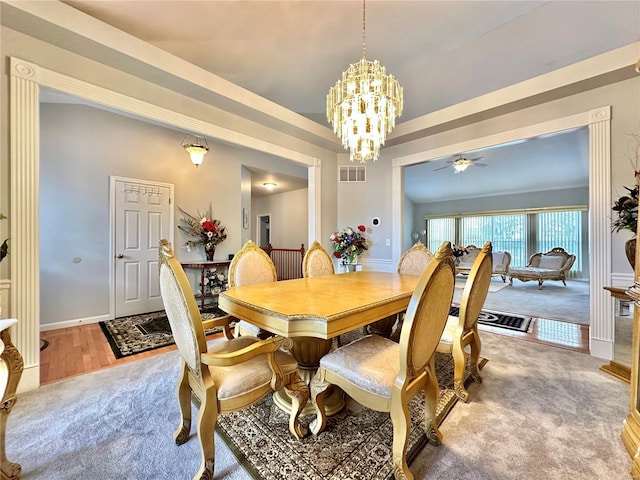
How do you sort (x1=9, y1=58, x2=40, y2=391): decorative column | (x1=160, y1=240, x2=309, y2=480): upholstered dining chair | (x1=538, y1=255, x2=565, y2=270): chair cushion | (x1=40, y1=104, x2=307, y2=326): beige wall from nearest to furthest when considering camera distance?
(x1=160, y1=240, x2=309, y2=480): upholstered dining chair, (x1=9, y1=58, x2=40, y2=391): decorative column, (x1=40, y1=104, x2=307, y2=326): beige wall, (x1=538, y1=255, x2=565, y2=270): chair cushion

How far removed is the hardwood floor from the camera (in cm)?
233

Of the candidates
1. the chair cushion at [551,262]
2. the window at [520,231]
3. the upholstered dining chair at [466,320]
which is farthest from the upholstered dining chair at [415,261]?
the window at [520,231]

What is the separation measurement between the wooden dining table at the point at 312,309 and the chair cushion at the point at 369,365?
0.16 meters

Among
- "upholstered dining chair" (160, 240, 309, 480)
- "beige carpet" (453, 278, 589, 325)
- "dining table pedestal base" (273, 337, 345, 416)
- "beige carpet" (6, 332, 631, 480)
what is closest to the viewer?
"upholstered dining chair" (160, 240, 309, 480)

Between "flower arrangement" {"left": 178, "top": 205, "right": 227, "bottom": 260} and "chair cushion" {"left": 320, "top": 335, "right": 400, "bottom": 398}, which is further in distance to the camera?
"flower arrangement" {"left": 178, "top": 205, "right": 227, "bottom": 260}

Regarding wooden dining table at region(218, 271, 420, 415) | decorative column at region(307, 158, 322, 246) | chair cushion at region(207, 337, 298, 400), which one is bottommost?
chair cushion at region(207, 337, 298, 400)

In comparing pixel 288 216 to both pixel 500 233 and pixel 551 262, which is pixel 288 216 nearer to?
pixel 500 233

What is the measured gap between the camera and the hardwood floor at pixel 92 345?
233 cm

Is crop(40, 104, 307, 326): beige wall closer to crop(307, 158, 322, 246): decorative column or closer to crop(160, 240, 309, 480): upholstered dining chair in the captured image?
crop(307, 158, 322, 246): decorative column

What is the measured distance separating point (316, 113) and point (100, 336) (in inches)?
189

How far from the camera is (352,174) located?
187 inches

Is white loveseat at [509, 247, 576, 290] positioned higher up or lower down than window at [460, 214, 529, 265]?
lower down

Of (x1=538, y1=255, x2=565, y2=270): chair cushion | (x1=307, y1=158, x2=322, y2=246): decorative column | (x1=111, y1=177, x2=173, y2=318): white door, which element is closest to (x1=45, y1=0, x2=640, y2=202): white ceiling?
(x1=307, y1=158, x2=322, y2=246): decorative column

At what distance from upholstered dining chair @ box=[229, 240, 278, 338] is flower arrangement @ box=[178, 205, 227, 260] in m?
2.44
